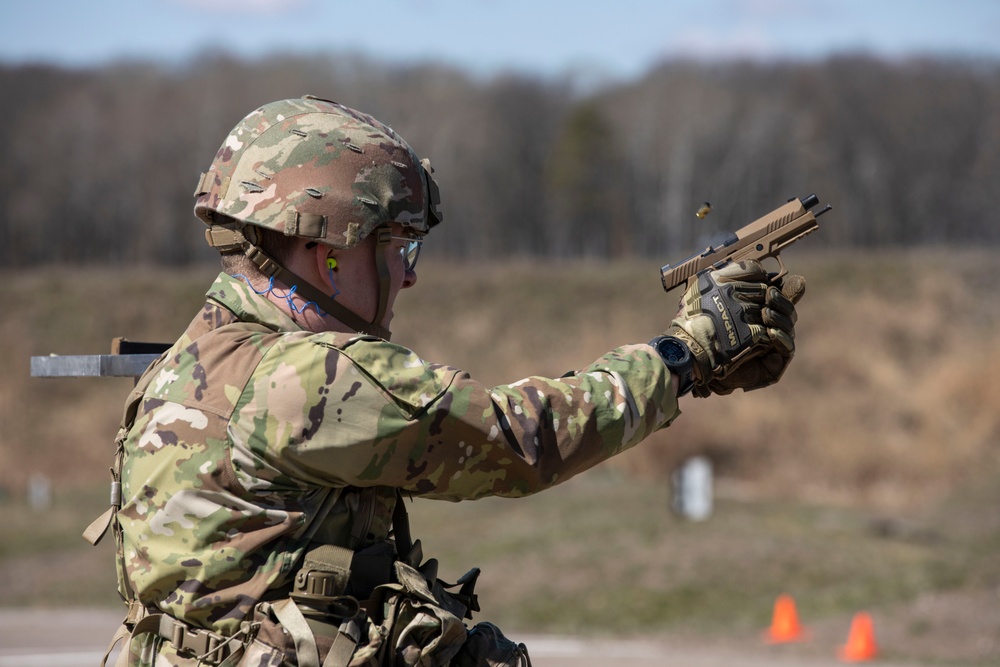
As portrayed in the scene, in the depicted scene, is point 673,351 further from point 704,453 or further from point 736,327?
point 704,453

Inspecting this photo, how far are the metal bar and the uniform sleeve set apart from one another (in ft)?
3.06

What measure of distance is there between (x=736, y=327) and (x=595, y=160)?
4960cm

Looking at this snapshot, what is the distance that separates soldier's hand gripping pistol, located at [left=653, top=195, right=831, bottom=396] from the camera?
10.0 ft

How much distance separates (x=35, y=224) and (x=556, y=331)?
34201 mm

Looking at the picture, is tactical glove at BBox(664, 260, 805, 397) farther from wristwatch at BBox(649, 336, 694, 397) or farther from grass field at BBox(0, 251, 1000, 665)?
grass field at BBox(0, 251, 1000, 665)

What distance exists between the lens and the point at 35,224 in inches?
2205

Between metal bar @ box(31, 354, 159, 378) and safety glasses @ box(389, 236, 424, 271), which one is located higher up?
safety glasses @ box(389, 236, 424, 271)

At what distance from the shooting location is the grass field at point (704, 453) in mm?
11867

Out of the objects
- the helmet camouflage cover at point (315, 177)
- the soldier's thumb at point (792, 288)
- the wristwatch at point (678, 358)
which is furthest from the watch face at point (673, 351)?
the helmet camouflage cover at point (315, 177)

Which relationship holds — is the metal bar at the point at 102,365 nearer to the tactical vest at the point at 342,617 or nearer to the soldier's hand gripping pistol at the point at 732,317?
the tactical vest at the point at 342,617

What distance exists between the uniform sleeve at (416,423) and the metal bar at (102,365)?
3.06 ft

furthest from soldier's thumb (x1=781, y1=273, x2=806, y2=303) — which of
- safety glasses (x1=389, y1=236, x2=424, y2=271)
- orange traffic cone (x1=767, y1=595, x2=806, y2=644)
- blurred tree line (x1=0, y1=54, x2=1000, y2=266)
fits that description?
blurred tree line (x1=0, y1=54, x2=1000, y2=266)

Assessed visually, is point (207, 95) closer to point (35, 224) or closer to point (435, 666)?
point (35, 224)

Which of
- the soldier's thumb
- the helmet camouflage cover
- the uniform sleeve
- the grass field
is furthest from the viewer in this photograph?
the grass field
